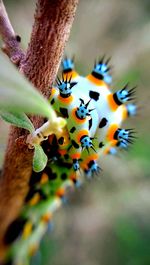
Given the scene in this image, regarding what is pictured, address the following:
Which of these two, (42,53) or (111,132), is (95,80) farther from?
(42,53)

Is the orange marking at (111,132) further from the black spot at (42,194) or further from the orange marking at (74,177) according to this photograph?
the black spot at (42,194)

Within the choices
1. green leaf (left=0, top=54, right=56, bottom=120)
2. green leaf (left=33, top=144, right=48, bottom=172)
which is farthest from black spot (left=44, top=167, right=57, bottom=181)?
green leaf (left=0, top=54, right=56, bottom=120)

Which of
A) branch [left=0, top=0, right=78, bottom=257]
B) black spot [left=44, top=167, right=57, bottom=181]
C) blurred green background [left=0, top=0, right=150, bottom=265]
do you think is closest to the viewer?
branch [left=0, top=0, right=78, bottom=257]

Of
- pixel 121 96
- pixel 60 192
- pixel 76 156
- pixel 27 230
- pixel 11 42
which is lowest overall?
pixel 27 230

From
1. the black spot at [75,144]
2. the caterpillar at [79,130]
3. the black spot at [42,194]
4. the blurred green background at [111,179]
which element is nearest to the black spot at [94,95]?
the caterpillar at [79,130]

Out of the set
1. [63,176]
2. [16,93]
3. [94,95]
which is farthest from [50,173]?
[16,93]

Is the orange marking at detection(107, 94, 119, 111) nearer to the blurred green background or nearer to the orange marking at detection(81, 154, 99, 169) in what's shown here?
the orange marking at detection(81, 154, 99, 169)
